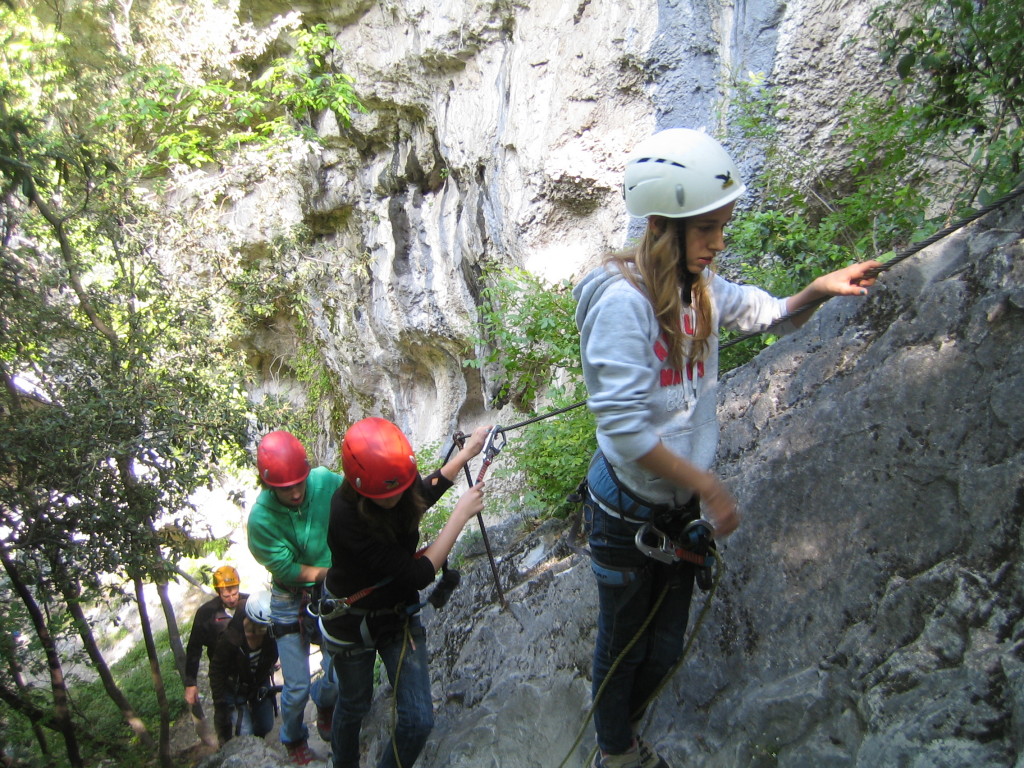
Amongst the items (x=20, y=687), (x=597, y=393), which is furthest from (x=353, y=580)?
(x=20, y=687)

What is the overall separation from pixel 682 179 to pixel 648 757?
2.00 m

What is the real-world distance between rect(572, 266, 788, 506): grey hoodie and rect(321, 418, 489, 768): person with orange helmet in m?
0.97

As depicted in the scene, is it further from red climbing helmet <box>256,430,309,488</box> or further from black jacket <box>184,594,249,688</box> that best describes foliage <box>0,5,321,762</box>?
red climbing helmet <box>256,430,309,488</box>

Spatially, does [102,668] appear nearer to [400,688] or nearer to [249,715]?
[249,715]

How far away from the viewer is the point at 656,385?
2090 mm

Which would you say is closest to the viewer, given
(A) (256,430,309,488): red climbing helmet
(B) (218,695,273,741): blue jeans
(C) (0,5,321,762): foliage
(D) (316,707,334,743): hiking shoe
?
(A) (256,430,309,488): red climbing helmet

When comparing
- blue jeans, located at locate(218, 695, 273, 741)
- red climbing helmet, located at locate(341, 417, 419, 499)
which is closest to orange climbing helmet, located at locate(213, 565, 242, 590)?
blue jeans, located at locate(218, 695, 273, 741)

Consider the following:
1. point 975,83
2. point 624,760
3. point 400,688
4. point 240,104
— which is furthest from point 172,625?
point 240,104

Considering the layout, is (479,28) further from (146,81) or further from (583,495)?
(583,495)

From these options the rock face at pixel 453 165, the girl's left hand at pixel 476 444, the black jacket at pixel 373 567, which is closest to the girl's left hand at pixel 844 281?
the girl's left hand at pixel 476 444

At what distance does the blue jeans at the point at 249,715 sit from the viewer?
17.3ft

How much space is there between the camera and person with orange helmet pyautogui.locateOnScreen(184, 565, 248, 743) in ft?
17.5

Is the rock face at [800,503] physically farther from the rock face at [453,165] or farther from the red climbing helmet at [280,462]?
the red climbing helmet at [280,462]

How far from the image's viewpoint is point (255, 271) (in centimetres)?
983
